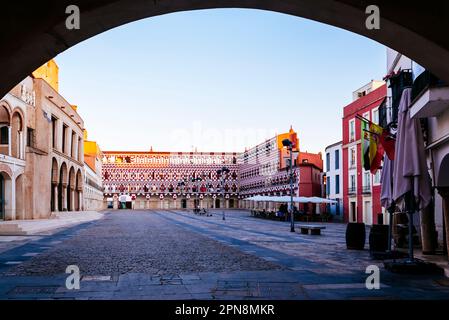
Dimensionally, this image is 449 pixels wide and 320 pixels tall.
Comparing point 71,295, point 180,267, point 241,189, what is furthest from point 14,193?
point 241,189

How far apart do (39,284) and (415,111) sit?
853cm

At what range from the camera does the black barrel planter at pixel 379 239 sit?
13.2 metres

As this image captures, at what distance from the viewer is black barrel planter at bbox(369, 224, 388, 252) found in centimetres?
1318

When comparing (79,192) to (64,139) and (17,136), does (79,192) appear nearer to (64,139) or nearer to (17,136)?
(64,139)

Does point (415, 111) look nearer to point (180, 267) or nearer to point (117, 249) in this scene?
point (180, 267)

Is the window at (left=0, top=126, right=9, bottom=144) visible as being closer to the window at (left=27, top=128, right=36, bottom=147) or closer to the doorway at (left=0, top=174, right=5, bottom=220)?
the doorway at (left=0, top=174, right=5, bottom=220)

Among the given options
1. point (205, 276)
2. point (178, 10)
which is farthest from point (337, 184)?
point (178, 10)

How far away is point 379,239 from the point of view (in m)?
13.2

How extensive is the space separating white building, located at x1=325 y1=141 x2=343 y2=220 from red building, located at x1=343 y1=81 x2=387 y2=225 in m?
2.08

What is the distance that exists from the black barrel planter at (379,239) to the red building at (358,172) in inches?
984

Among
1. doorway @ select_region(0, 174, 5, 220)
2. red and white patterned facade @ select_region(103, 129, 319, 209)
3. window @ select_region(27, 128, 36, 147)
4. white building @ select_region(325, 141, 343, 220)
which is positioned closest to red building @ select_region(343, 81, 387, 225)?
white building @ select_region(325, 141, 343, 220)

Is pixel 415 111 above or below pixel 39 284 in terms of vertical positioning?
above
